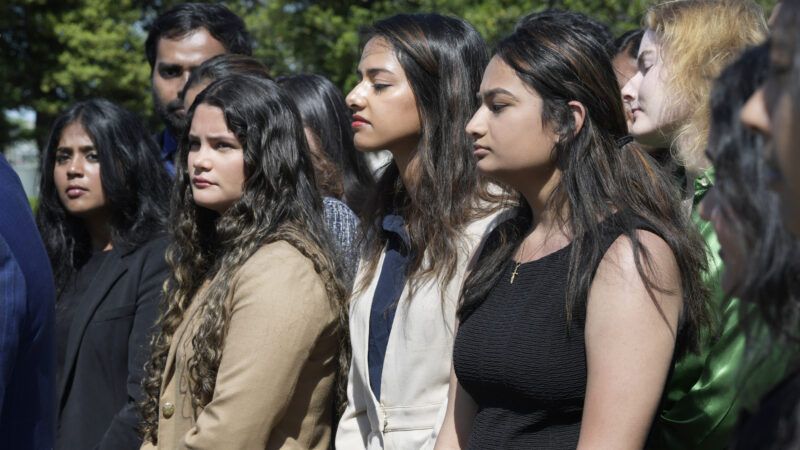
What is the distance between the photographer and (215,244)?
3668mm

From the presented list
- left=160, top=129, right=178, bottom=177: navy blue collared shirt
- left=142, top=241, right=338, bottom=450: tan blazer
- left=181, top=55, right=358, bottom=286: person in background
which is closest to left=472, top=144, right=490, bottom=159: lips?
left=142, top=241, right=338, bottom=450: tan blazer

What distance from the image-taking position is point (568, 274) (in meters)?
2.50

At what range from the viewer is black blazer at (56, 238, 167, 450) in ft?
12.9

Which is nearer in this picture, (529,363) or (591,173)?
(529,363)

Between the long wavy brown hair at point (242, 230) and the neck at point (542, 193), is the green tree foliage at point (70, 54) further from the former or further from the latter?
the neck at point (542, 193)

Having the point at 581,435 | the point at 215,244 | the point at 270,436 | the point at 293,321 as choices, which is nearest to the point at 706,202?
the point at 581,435

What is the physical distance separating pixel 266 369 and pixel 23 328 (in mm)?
690

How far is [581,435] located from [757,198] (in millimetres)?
976

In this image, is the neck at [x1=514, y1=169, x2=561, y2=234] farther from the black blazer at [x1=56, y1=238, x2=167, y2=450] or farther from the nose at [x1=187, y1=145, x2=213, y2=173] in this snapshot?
the black blazer at [x1=56, y1=238, x2=167, y2=450]

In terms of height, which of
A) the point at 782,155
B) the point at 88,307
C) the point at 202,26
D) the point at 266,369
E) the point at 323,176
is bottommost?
the point at 88,307

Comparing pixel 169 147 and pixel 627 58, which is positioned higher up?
pixel 627 58

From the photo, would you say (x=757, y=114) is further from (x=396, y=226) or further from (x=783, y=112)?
(x=396, y=226)

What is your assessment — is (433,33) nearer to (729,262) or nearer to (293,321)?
(293,321)

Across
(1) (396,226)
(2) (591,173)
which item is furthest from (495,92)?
(1) (396,226)
